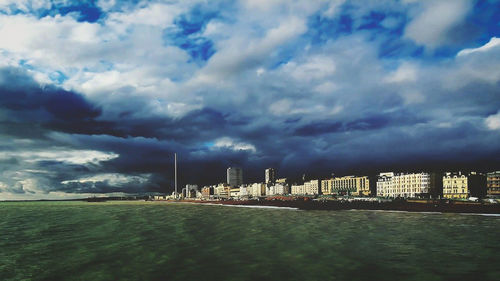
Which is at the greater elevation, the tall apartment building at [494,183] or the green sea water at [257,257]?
the green sea water at [257,257]

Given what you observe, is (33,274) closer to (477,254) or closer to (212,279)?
(212,279)

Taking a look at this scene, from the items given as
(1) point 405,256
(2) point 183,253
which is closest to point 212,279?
(2) point 183,253

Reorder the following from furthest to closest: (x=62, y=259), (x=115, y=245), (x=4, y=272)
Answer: (x=115, y=245) → (x=62, y=259) → (x=4, y=272)

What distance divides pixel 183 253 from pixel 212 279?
10.9 meters

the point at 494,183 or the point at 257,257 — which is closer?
the point at 257,257

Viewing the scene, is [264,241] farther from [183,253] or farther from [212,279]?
[212,279]

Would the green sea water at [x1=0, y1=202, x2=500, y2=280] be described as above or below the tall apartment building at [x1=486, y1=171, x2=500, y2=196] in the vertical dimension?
above

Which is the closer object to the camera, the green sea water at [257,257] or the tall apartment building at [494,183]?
the green sea water at [257,257]

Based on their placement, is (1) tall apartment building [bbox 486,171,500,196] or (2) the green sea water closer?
(2) the green sea water

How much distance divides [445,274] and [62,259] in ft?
101

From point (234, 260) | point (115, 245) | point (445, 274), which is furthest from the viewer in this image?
point (115, 245)

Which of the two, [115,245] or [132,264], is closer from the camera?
[132,264]

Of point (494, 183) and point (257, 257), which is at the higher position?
point (257, 257)

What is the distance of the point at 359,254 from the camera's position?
1264 inches
